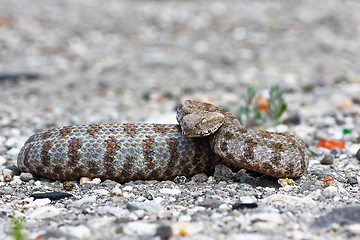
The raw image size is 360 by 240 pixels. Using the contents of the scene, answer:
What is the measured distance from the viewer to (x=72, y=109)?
9258mm

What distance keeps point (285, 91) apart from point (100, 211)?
276 inches

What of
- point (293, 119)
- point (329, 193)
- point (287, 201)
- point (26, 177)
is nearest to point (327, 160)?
point (329, 193)

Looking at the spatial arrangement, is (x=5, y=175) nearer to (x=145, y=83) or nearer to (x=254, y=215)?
(x=254, y=215)

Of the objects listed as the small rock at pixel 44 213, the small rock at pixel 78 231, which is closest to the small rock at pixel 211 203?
the small rock at pixel 78 231

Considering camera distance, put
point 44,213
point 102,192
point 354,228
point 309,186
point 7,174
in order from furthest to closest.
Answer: point 7,174, point 309,186, point 102,192, point 44,213, point 354,228

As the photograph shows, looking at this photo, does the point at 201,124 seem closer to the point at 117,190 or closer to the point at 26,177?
the point at 117,190

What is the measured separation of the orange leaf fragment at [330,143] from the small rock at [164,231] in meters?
3.59

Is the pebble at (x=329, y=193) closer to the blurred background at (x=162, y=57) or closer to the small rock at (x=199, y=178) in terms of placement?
the small rock at (x=199, y=178)

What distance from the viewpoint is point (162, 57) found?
12.9 m

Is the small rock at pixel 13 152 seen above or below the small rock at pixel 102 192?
below

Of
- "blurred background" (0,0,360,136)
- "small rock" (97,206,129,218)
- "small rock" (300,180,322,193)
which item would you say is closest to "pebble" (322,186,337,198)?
"small rock" (300,180,322,193)

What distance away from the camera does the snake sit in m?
4.79

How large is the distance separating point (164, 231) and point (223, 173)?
167 centimetres

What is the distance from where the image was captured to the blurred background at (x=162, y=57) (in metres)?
9.50
